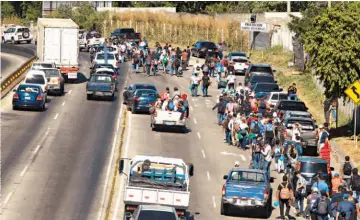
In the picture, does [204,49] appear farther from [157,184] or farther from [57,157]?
[157,184]

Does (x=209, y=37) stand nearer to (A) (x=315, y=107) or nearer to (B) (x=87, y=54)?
(B) (x=87, y=54)


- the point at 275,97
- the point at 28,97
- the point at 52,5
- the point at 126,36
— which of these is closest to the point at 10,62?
the point at 126,36

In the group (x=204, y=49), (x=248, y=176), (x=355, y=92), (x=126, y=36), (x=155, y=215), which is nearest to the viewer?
(x=155, y=215)

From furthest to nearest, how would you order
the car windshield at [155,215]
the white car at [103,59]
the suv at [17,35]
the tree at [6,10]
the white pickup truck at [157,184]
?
the tree at [6,10] < the suv at [17,35] < the white car at [103,59] < the white pickup truck at [157,184] < the car windshield at [155,215]

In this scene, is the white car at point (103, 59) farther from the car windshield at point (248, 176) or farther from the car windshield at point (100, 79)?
the car windshield at point (248, 176)

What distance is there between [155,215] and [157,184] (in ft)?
14.5

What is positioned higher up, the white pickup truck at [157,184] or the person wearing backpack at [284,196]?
the white pickup truck at [157,184]

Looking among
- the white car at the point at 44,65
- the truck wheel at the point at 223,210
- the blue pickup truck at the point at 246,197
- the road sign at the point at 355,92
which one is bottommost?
the truck wheel at the point at 223,210

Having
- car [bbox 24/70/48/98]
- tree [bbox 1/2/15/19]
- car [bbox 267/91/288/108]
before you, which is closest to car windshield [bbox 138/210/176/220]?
car [bbox 267/91/288/108]

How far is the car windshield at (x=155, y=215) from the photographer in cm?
2544

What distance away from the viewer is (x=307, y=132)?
44.0m

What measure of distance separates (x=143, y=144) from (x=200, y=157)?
323 cm

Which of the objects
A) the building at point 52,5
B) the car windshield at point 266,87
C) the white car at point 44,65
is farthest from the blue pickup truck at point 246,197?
the building at point 52,5

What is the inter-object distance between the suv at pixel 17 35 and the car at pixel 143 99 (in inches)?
1951
